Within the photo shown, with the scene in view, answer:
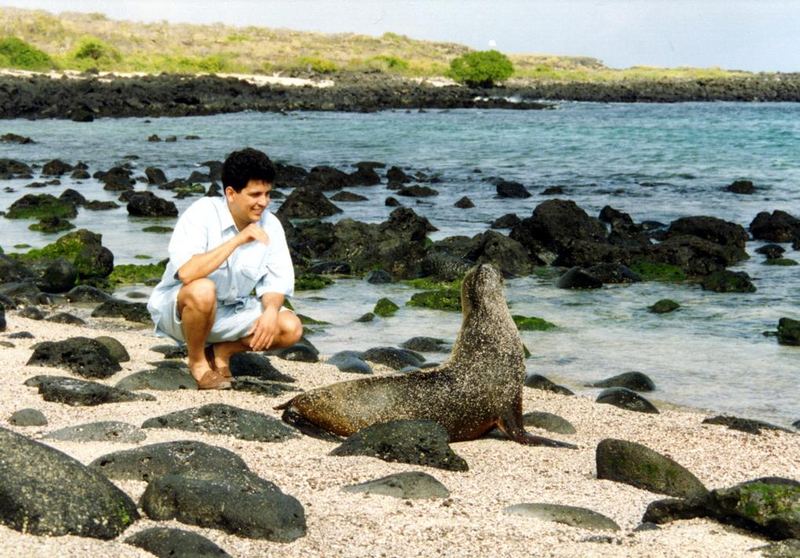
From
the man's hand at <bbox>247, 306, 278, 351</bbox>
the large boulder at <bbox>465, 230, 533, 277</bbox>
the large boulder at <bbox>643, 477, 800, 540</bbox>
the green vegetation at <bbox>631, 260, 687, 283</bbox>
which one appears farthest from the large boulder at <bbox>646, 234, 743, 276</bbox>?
the large boulder at <bbox>643, 477, 800, 540</bbox>

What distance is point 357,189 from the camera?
26969 millimetres

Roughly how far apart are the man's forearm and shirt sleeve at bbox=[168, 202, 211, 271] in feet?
0.19

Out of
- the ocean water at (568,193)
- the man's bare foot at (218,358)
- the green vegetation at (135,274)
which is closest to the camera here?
the man's bare foot at (218,358)

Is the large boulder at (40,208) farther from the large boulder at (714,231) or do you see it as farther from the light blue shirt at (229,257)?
the light blue shirt at (229,257)

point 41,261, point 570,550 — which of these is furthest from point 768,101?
point 570,550

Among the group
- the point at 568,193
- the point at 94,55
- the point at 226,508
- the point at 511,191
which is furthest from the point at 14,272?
the point at 94,55

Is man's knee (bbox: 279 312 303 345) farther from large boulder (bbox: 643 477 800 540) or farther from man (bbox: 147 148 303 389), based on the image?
large boulder (bbox: 643 477 800 540)

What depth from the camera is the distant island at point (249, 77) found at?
201ft

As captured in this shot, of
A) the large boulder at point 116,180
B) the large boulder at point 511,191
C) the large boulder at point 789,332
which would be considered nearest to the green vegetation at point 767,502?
the large boulder at point 789,332

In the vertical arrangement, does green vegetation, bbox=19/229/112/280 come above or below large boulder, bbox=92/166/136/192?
above

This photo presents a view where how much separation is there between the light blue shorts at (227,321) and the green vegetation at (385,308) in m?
5.01

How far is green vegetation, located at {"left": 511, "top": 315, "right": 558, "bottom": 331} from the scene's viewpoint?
11672 millimetres

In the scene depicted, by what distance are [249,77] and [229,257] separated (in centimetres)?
8119

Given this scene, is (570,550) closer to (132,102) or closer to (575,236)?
(575,236)
